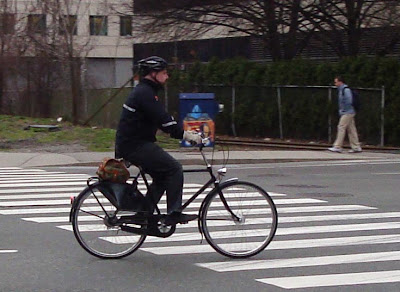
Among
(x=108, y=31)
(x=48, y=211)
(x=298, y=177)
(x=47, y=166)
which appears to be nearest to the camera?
(x=48, y=211)

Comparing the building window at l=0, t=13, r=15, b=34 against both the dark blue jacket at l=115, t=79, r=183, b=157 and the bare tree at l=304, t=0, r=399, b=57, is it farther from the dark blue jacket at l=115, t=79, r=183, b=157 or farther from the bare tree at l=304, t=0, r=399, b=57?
the dark blue jacket at l=115, t=79, r=183, b=157

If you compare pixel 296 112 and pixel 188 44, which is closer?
pixel 296 112

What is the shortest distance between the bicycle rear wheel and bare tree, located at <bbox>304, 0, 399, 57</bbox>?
20.4 metres

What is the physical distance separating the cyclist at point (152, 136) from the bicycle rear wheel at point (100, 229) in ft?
1.40

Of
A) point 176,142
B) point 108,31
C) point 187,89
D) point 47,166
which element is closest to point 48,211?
point 47,166

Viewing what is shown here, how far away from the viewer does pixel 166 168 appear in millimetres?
8547

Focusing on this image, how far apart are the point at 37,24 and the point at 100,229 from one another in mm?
28778

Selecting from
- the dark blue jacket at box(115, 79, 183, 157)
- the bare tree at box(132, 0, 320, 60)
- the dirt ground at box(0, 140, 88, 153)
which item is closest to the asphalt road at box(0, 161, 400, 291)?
the dark blue jacket at box(115, 79, 183, 157)

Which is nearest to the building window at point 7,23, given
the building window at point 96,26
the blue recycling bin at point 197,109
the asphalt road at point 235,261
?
the blue recycling bin at point 197,109

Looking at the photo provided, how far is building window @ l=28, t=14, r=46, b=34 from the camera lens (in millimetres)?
35969

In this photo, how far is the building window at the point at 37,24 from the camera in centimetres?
3597

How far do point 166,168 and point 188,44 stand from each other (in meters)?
30.6

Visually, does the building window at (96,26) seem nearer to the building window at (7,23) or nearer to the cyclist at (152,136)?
the building window at (7,23)

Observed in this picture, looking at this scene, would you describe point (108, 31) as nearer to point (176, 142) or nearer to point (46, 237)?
point (176, 142)
